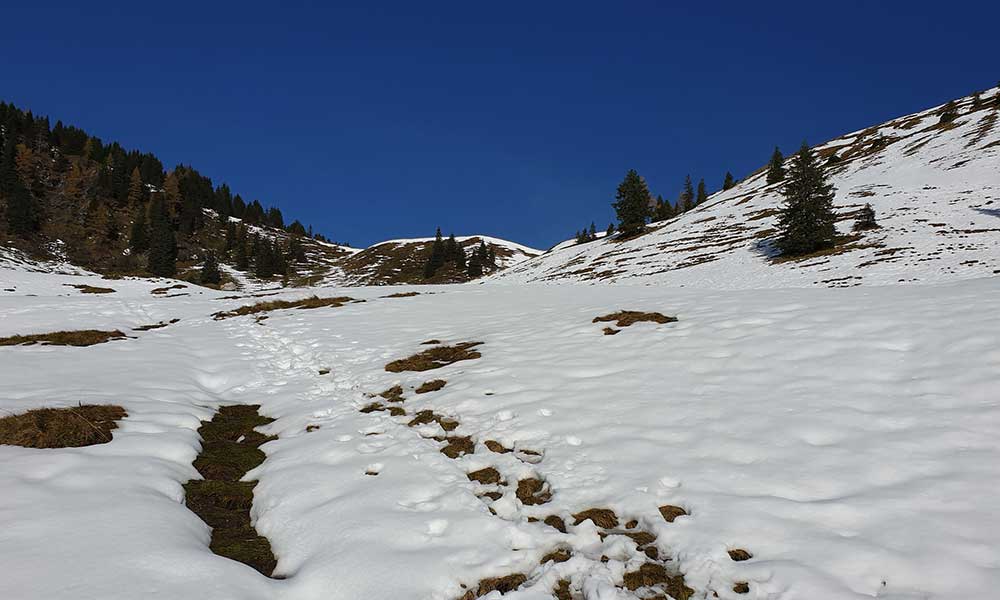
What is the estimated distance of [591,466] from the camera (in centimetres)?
596

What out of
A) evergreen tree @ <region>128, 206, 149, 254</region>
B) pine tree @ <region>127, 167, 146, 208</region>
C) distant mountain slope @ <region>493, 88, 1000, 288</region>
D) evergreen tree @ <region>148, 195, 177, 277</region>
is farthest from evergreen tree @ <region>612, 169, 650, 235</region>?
pine tree @ <region>127, 167, 146, 208</region>

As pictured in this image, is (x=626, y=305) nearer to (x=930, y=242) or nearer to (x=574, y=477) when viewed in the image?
(x=574, y=477)

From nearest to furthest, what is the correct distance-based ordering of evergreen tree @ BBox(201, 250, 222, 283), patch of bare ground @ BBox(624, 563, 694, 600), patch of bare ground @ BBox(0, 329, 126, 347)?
patch of bare ground @ BBox(624, 563, 694, 600) → patch of bare ground @ BBox(0, 329, 126, 347) → evergreen tree @ BBox(201, 250, 222, 283)

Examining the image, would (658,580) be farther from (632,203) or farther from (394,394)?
(632,203)

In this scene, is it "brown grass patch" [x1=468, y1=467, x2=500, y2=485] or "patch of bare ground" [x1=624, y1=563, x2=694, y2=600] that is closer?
"patch of bare ground" [x1=624, y1=563, x2=694, y2=600]

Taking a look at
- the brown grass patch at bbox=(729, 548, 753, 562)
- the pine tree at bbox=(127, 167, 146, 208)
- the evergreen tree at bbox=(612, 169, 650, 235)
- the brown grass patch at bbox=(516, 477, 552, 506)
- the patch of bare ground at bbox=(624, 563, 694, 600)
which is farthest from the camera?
the pine tree at bbox=(127, 167, 146, 208)

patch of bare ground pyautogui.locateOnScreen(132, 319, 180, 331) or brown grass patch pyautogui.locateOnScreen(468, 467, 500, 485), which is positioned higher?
patch of bare ground pyautogui.locateOnScreen(132, 319, 180, 331)

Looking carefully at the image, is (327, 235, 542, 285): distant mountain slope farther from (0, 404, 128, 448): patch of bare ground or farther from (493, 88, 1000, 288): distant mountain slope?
(0, 404, 128, 448): patch of bare ground

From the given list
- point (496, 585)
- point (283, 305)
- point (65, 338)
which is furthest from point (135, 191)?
point (496, 585)

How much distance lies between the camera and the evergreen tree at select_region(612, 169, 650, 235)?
246 ft

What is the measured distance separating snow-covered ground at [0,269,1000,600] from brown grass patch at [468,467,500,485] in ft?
0.44

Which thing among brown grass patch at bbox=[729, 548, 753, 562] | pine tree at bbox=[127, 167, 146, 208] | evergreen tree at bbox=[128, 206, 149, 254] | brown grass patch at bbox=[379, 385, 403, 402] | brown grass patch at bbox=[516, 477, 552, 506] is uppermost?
pine tree at bbox=[127, 167, 146, 208]

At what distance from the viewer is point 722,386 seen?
7.93m

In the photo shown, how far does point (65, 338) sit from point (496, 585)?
1908 cm
